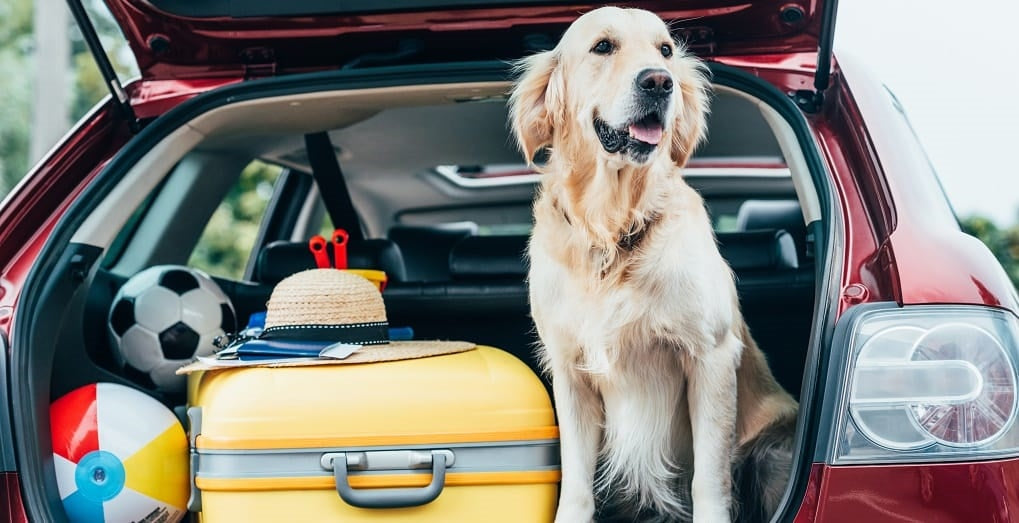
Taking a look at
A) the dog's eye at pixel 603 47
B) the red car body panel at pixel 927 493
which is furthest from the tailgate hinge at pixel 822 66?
the red car body panel at pixel 927 493

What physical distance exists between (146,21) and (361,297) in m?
0.76

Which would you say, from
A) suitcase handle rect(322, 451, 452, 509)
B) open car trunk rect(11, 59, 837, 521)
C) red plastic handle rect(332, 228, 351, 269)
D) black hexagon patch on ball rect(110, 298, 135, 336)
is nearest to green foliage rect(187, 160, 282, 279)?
open car trunk rect(11, 59, 837, 521)

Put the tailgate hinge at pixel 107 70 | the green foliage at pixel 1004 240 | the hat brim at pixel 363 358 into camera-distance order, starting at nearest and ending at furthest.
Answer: the hat brim at pixel 363 358
the tailgate hinge at pixel 107 70
the green foliage at pixel 1004 240

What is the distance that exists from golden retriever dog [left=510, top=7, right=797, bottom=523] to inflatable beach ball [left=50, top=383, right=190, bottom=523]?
76 centimetres

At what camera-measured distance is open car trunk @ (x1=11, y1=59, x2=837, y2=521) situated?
163cm

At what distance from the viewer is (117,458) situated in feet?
5.56

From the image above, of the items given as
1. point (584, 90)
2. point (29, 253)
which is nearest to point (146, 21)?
point (29, 253)

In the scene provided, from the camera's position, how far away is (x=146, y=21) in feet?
6.72

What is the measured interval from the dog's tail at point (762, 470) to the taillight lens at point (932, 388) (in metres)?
0.60

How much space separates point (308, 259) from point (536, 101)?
98 cm

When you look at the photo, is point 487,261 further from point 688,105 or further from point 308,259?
point 688,105

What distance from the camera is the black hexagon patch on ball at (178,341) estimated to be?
233 centimetres

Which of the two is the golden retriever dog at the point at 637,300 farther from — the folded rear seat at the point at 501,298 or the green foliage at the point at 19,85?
the green foliage at the point at 19,85

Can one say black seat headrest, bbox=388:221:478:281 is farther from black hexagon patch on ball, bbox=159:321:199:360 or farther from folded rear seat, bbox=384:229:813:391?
black hexagon patch on ball, bbox=159:321:199:360
